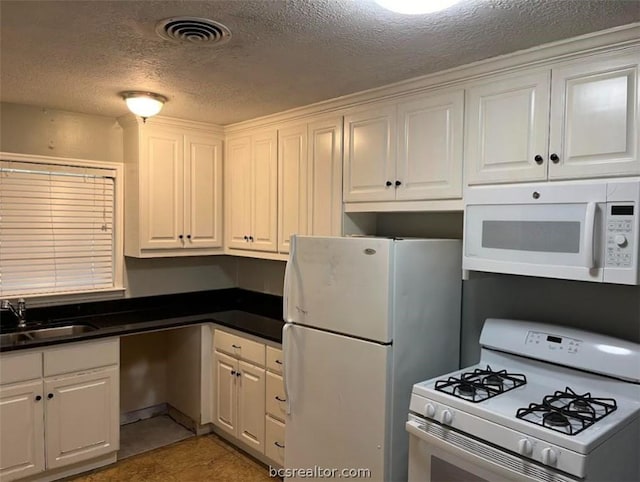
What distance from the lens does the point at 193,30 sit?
1.84 m

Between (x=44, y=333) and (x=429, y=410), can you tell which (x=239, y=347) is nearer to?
(x=44, y=333)

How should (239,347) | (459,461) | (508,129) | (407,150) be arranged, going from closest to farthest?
(459,461) < (508,129) < (407,150) < (239,347)

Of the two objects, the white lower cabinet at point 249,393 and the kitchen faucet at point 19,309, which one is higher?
the kitchen faucet at point 19,309

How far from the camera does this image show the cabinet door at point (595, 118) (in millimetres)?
1782

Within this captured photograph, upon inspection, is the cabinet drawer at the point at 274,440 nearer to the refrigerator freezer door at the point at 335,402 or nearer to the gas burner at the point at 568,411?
the refrigerator freezer door at the point at 335,402

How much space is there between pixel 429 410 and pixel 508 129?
121 centimetres

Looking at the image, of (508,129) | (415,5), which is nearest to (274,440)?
(508,129)

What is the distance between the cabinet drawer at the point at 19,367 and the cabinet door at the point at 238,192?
1.48m

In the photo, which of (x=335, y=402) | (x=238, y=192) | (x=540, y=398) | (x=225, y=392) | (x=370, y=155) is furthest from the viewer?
(x=238, y=192)

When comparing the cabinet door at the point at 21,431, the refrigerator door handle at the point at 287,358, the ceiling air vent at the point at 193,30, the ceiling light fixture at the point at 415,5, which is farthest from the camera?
the cabinet door at the point at 21,431

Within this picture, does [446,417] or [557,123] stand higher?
[557,123]

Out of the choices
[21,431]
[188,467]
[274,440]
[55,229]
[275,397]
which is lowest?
[188,467]

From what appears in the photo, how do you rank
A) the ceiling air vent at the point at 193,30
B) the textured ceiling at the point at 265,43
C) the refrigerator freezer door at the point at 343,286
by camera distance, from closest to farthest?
the textured ceiling at the point at 265,43
the ceiling air vent at the point at 193,30
the refrigerator freezer door at the point at 343,286

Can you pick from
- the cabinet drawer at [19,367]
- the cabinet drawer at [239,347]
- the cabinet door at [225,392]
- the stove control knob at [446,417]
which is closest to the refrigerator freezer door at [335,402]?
the stove control knob at [446,417]
